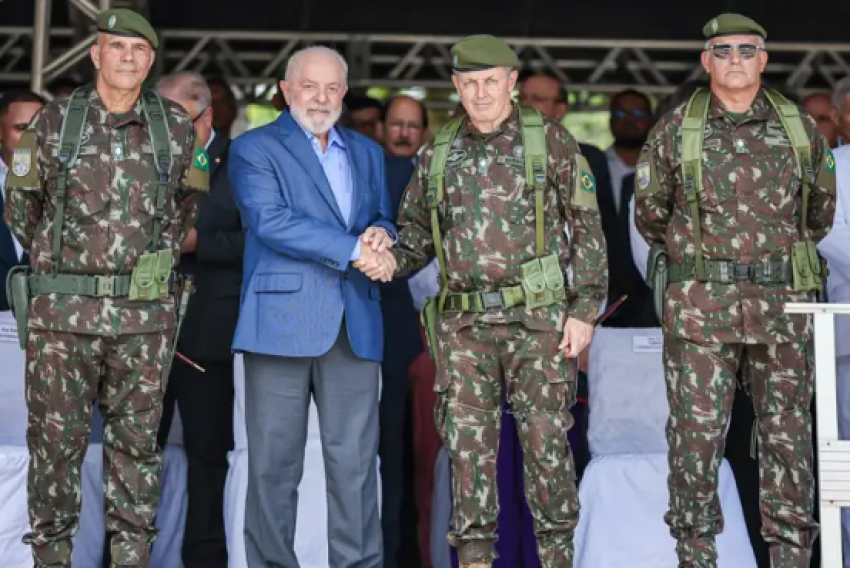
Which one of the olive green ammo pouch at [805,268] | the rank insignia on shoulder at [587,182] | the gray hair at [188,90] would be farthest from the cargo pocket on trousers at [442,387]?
the gray hair at [188,90]

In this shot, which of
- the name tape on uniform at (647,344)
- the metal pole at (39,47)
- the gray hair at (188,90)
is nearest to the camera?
the name tape on uniform at (647,344)

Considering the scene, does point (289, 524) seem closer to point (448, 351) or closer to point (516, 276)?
point (448, 351)

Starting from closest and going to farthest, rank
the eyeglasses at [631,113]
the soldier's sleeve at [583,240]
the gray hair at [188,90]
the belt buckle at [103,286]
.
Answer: the belt buckle at [103,286] < the soldier's sleeve at [583,240] < the gray hair at [188,90] < the eyeglasses at [631,113]

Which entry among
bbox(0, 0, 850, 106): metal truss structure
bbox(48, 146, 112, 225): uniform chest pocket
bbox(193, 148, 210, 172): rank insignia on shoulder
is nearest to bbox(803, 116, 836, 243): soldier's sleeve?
bbox(193, 148, 210, 172): rank insignia on shoulder

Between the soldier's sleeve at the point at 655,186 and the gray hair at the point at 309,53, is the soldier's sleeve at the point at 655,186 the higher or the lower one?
the lower one

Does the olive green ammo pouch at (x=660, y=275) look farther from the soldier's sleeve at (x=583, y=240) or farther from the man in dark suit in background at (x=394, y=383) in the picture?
the man in dark suit in background at (x=394, y=383)

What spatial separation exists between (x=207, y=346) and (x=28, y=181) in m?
1.24

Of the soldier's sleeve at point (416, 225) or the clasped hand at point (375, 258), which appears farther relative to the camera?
the soldier's sleeve at point (416, 225)

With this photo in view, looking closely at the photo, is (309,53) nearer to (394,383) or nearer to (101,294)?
(101,294)

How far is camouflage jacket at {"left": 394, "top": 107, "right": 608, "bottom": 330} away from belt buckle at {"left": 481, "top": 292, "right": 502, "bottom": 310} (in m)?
0.02

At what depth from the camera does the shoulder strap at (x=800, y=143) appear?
4.78m

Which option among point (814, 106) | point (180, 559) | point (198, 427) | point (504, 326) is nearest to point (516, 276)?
point (504, 326)

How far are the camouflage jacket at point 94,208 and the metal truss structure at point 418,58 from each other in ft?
16.0

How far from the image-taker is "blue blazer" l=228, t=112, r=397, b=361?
15.8 ft
